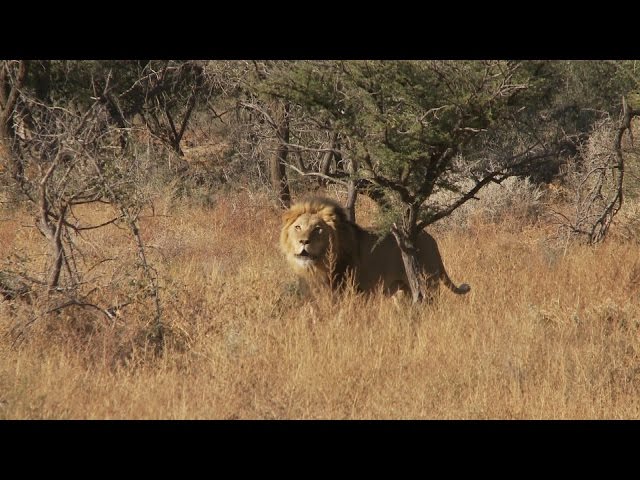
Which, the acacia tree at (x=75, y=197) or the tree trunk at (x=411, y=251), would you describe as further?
the tree trunk at (x=411, y=251)

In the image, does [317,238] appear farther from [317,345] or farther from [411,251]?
[317,345]

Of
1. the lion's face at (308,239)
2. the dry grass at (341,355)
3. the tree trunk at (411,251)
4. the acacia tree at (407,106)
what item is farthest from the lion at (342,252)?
the acacia tree at (407,106)

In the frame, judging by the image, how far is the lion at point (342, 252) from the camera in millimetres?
8281

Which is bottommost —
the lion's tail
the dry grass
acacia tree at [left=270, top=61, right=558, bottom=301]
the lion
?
the dry grass

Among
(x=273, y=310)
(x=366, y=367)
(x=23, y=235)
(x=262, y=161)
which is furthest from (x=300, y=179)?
(x=366, y=367)

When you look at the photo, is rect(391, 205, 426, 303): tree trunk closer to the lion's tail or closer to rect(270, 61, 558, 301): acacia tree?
rect(270, 61, 558, 301): acacia tree

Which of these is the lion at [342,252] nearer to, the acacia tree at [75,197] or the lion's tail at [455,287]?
the lion's tail at [455,287]

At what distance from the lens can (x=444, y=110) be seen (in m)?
7.63

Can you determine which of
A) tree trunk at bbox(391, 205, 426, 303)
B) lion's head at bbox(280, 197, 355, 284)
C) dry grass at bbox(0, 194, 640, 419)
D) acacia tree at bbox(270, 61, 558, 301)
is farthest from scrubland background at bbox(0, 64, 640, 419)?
acacia tree at bbox(270, 61, 558, 301)

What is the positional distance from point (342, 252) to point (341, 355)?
1.97 meters

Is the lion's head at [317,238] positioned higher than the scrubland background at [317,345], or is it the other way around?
the lion's head at [317,238]

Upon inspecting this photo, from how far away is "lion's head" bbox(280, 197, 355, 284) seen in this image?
27.0ft

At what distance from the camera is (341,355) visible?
670cm

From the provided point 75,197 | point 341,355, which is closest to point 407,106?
point 341,355
